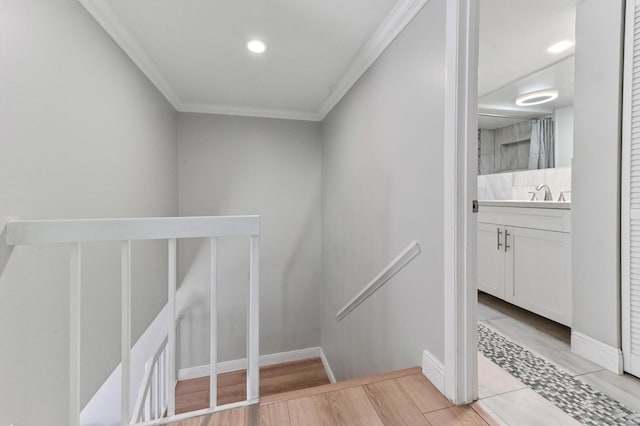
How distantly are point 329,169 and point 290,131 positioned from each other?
0.69 meters

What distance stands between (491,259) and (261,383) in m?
2.69

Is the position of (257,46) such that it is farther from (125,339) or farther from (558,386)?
(558,386)

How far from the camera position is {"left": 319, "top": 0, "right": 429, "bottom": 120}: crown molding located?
1421 millimetres

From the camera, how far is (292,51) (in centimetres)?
192

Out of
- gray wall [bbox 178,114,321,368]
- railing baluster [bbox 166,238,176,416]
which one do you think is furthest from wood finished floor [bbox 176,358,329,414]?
railing baluster [bbox 166,238,176,416]

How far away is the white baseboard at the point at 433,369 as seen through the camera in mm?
1226

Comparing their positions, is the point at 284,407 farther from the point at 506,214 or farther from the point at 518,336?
the point at 506,214

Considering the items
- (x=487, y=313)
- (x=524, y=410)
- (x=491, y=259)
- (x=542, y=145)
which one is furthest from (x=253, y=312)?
(x=542, y=145)

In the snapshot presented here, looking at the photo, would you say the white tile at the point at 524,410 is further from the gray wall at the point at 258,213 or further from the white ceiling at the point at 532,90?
the white ceiling at the point at 532,90

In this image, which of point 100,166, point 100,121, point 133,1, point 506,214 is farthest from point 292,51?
point 506,214

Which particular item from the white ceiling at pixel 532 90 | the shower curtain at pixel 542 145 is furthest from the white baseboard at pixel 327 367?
the white ceiling at pixel 532 90

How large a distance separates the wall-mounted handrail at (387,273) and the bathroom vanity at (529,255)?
1310 millimetres

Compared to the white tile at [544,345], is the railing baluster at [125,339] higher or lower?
higher

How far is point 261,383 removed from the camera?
292 cm
